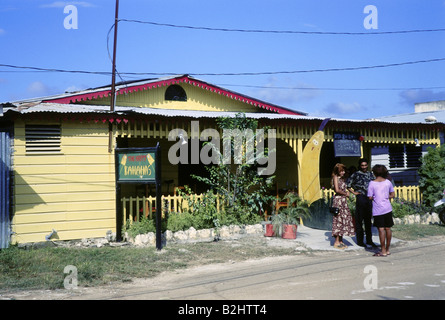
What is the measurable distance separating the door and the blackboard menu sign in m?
8.85

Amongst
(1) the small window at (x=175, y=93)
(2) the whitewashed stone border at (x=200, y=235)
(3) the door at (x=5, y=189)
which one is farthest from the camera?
(1) the small window at (x=175, y=93)

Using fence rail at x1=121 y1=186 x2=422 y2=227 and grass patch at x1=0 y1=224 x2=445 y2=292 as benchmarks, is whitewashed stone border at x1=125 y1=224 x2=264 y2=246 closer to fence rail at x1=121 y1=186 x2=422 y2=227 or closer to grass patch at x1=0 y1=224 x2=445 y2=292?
grass patch at x1=0 y1=224 x2=445 y2=292

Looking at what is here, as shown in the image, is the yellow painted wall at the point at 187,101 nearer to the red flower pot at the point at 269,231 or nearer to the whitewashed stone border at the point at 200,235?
the whitewashed stone border at the point at 200,235

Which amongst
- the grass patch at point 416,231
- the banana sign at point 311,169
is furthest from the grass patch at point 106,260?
the grass patch at point 416,231

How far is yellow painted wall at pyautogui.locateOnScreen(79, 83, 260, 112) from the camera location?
16461 mm

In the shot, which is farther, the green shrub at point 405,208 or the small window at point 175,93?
the small window at point 175,93

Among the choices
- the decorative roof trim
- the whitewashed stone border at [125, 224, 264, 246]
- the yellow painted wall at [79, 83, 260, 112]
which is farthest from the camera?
the yellow painted wall at [79, 83, 260, 112]

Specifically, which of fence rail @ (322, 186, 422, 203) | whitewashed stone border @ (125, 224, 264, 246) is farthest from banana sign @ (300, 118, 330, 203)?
fence rail @ (322, 186, 422, 203)

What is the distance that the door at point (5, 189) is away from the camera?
10055 mm

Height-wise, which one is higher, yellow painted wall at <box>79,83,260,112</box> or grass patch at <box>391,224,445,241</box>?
yellow painted wall at <box>79,83,260,112</box>

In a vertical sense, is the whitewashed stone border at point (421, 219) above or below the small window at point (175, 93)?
below

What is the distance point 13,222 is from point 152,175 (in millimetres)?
2996

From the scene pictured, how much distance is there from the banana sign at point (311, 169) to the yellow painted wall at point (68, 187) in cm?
532
